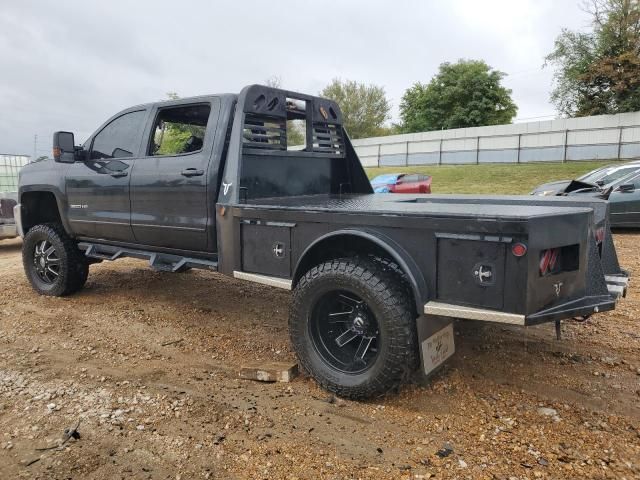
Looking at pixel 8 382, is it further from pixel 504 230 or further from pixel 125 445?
pixel 504 230

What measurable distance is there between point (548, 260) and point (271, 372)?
Result: 6.34 ft

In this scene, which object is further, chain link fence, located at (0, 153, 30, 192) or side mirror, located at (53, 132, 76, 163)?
chain link fence, located at (0, 153, 30, 192)

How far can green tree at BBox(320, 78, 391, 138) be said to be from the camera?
58062 mm

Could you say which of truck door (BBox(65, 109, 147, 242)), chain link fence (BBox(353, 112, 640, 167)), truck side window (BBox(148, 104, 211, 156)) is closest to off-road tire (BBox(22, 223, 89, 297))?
truck door (BBox(65, 109, 147, 242))

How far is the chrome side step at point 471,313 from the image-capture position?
8.64 ft

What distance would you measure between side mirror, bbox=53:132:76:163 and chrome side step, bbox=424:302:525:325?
399 centimetres

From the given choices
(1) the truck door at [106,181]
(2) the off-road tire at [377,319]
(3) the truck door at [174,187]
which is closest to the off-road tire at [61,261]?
(1) the truck door at [106,181]

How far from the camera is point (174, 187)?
440cm

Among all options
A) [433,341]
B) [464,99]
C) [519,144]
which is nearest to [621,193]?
[433,341]

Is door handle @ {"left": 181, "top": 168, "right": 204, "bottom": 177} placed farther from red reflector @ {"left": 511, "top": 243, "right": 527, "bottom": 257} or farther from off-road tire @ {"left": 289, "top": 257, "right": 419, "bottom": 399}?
red reflector @ {"left": 511, "top": 243, "right": 527, "bottom": 257}

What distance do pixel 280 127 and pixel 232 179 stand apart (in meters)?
0.86

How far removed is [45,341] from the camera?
4441mm

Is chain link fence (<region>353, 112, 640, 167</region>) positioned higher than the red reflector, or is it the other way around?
chain link fence (<region>353, 112, 640, 167</region>)

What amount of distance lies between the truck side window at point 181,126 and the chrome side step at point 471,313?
8.82ft
